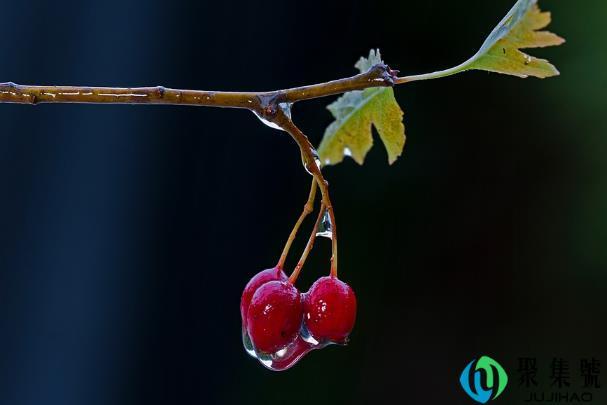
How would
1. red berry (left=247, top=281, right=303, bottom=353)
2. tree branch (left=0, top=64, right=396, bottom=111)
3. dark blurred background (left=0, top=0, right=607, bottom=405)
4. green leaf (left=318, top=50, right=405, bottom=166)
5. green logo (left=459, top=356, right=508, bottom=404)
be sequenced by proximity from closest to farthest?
1. tree branch (left=0, top=64, right=396, bottom=111)
2. red berry (left=247, top=281, right=303, bottom=353)
3. green leaf (left=318, top=50, right=405, bottom=166)
4. green logo (left=459, top=356, right=508, bottom=404)
5. dark blurred background (left=0, top=0, right=607, bottom=405)

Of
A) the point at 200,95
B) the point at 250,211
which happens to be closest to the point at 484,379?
the point at 250,211

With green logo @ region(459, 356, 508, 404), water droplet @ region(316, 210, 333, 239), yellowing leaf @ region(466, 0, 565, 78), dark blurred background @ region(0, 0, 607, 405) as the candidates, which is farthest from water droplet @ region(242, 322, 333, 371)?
dark blurred background @ region(0, 0, 607, 405)

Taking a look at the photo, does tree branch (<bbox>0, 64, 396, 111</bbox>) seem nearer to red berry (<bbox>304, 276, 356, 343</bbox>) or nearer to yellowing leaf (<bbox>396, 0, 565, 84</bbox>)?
yellowing leaf (<bbox>396, 0, 565, 84</bbox>)

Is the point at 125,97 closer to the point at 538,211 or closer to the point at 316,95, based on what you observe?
the point at 316,95

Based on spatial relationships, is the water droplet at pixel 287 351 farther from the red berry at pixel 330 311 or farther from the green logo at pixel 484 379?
the green logo at pixel 484 379

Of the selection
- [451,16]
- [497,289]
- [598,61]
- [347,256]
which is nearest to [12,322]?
[347,256]
